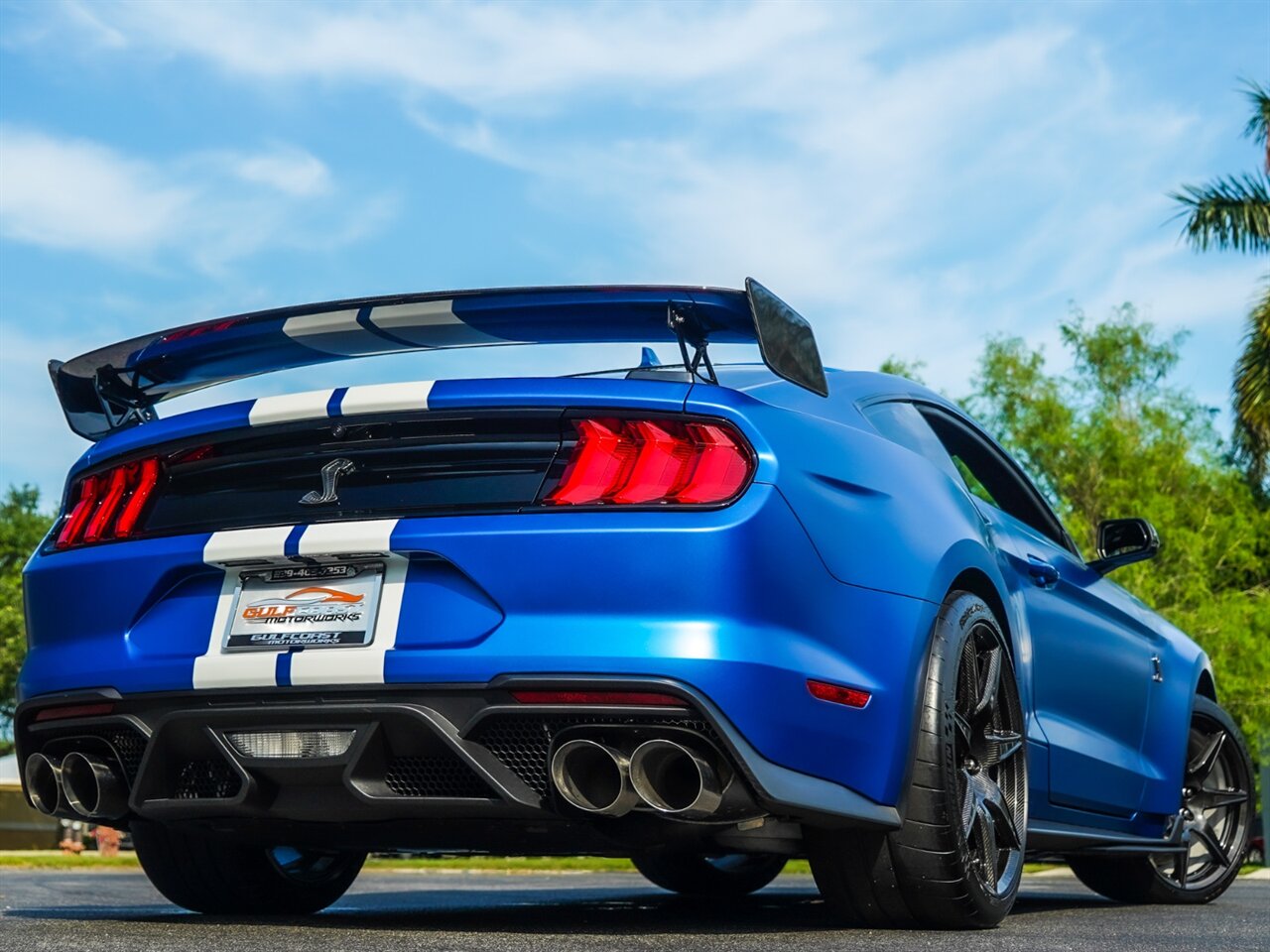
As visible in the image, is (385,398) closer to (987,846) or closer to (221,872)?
(221,872)

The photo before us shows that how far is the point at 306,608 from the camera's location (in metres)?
3.48

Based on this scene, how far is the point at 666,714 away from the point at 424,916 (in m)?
1.80

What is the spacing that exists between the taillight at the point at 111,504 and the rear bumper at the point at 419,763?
1.39 feet

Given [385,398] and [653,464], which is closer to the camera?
[653,464]

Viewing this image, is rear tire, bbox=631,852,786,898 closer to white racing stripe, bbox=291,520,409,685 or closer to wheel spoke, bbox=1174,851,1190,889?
wheel spoke, bbox=1174,851,1190,889

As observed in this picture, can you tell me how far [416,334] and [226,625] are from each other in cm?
83

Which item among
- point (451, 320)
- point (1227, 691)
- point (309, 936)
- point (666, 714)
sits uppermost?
point (451, 320)

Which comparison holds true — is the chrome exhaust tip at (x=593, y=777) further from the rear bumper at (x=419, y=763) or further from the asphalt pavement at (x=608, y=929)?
the asphalt pavement at (x=608, y=929)

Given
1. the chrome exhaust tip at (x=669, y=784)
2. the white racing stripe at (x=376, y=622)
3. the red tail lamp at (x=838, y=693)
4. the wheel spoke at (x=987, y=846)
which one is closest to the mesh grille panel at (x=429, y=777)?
the white racing stripe at (x=376, y=622)

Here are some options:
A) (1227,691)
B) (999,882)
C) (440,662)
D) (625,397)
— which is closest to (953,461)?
(999,882)

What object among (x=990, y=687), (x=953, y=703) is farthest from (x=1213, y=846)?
(x=953, y=703)

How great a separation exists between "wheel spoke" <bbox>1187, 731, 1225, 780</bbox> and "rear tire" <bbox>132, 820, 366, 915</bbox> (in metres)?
3.39

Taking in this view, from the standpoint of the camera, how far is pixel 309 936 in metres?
3.58

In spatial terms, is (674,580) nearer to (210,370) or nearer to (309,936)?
(309,936)
